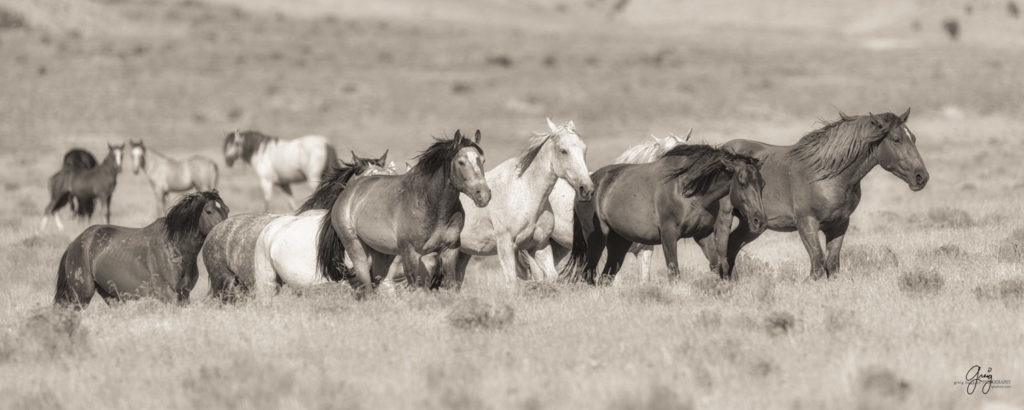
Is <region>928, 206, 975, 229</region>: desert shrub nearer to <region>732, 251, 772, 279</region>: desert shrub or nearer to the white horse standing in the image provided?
<region>732, 251, 772, 279</region>: desert shrub

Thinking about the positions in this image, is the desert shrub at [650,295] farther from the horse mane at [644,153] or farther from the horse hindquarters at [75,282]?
the horse hindquarters at [75,282]

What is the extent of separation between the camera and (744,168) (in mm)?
10875

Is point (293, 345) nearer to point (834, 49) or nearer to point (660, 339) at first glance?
point (660, 339)

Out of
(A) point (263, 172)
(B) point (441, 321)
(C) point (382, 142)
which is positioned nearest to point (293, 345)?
(B) point (441, 321)

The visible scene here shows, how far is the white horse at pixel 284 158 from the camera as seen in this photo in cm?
2483

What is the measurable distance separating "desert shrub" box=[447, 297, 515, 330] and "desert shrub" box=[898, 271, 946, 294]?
3.46 meters

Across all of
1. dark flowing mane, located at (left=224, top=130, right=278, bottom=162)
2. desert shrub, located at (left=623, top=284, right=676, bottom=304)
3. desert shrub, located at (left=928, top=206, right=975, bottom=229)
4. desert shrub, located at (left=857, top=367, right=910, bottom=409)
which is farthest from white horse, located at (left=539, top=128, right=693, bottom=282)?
dark flowing mane, located at (left=224, top=130, right=278, bottom=162)

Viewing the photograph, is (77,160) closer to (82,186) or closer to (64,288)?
(82,186)

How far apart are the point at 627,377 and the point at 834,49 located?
60.3 m

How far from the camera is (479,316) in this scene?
345 inches

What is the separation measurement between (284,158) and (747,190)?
1581 centimetres

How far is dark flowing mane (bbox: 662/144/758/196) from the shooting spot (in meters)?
11.0

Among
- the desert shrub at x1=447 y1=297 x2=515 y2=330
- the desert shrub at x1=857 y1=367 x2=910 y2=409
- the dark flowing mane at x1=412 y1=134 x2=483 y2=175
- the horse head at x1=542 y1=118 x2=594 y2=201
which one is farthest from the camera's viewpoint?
the horse head at x1=542 y1=118 x2=594 y2=201

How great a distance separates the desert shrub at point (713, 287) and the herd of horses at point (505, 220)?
0.49m
